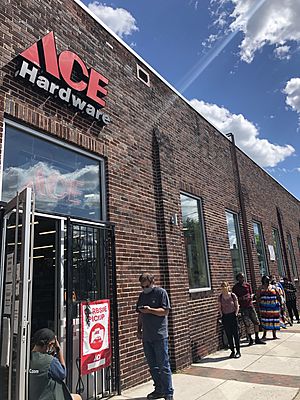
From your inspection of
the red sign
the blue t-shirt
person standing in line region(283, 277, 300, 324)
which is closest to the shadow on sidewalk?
the blue t-shirt

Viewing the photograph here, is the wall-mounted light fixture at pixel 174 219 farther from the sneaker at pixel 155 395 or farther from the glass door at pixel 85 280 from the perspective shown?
the sneaker at pixel 155 395

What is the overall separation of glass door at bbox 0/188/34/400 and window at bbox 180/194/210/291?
189 inches

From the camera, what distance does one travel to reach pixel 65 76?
519cm

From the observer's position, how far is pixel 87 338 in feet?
15.3

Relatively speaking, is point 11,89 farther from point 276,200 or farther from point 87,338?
point 276,200

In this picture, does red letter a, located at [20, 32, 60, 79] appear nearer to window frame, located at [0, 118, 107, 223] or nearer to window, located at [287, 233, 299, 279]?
window frame, located at [0, 118, 107, 223]

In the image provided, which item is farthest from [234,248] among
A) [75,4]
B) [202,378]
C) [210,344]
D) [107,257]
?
[75,4]

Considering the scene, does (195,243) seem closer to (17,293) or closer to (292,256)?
(17,293)

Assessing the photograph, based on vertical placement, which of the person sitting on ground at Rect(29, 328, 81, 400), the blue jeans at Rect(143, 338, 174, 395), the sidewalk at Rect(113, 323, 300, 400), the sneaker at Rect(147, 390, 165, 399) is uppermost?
the person sitting on ground at Rect(29, 328, 81, 400)

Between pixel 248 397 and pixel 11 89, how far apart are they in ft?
17.0

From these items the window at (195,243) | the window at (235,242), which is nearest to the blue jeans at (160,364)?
the window at (195,243)

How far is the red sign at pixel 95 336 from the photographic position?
15.0 ft

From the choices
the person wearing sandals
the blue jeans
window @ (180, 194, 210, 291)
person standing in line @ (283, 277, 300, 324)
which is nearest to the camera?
the blue jeans

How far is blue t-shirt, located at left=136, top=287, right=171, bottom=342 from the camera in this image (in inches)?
188
